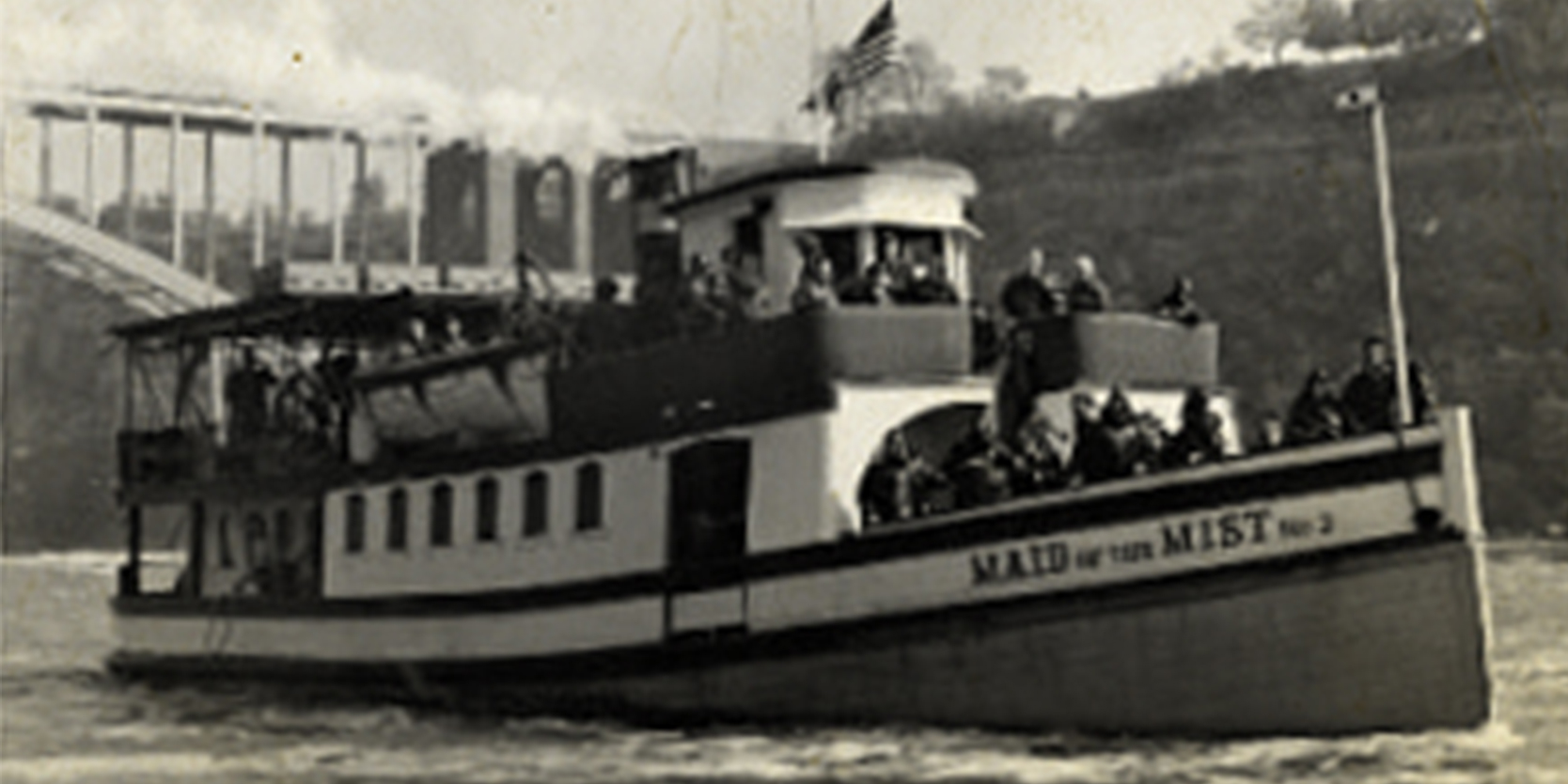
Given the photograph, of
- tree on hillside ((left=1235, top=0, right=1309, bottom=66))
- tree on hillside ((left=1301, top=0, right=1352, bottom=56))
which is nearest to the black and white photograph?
tree on hillside ((left=1235, top=0, right=1309, bottom=66))

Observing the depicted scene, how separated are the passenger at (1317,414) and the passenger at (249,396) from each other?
10.7m

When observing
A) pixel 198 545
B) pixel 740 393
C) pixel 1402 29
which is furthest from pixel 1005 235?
pixel 740 393

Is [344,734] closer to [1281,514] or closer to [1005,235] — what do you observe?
[1281,514]

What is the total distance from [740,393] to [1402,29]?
31.6m

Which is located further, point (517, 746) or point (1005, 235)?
point (1005, 235)

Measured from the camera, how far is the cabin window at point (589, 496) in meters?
13.0

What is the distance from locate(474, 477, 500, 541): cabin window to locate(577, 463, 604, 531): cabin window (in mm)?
1044

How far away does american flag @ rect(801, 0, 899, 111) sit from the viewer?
41.3ft

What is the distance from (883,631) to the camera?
11172 millimetres

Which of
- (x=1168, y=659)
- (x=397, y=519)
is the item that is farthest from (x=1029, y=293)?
(x=397, y=519)

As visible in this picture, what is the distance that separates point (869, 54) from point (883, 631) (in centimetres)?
461

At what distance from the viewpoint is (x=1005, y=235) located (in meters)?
45.7

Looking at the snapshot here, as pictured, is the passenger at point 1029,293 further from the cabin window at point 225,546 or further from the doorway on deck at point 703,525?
the cabin window at point 225,546

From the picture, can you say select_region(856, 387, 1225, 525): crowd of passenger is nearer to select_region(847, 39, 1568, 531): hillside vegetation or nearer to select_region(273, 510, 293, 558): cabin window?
select_region(273, 510, 293, 558): cabin window
